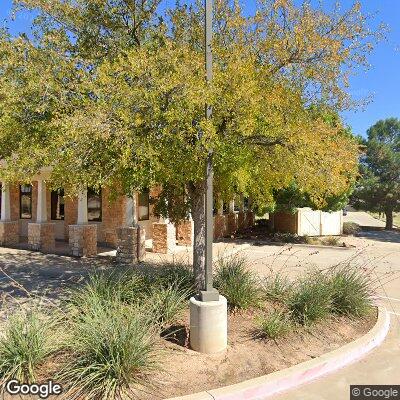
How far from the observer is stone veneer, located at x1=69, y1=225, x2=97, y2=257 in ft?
44.4

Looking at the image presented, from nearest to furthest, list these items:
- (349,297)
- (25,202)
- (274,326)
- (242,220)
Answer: (274,326), (349,297), (25,202), (242,220)

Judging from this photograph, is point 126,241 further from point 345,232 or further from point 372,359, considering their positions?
point 345,232

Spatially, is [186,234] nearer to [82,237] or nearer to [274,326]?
[82,237]

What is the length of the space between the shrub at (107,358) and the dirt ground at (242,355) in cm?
25

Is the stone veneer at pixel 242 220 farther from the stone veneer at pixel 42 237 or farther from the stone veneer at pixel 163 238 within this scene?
the stone veneer at pixel 42 237

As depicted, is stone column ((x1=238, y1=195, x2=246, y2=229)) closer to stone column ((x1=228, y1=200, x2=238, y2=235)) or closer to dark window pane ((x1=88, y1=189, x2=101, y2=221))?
stone column ((x1=228, y1=200, x2=238, y2=235))

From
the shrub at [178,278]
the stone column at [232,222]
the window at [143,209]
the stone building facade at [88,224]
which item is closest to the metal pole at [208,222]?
the shrub at [178,278]

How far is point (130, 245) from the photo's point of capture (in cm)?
1259

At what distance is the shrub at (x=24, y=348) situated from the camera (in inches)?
172

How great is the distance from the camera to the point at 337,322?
6527 mm

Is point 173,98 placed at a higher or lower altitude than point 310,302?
higher

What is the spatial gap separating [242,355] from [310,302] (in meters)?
1.61

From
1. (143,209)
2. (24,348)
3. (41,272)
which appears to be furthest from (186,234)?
(24,348)

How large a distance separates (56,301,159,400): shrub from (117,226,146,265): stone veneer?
7.59 m
